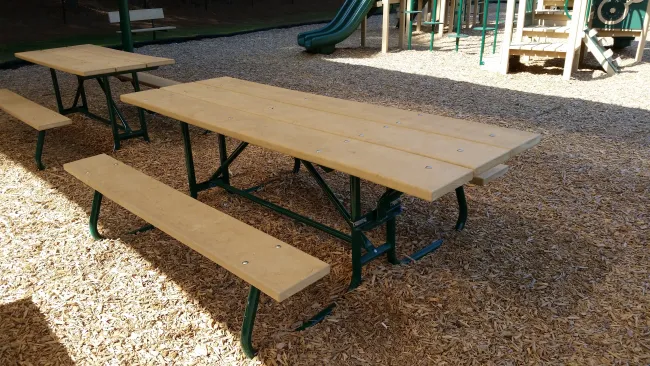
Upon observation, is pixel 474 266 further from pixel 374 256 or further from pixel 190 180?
pixel 190 180

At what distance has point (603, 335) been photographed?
2.46m

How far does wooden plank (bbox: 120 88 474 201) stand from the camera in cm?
207

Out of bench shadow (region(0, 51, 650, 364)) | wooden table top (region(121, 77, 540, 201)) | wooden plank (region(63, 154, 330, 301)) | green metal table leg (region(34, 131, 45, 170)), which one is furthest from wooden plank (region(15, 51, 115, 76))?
wooden plank (region(63, 154, 330, 301))

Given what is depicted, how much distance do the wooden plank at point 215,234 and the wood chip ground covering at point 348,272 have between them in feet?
1.46

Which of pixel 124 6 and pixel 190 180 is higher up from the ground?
pixel 124 6

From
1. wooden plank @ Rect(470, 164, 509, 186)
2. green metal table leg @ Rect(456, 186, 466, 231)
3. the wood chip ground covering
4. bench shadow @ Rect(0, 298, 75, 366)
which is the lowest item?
bench shadow @ Rect(0, 298, 75, 366)

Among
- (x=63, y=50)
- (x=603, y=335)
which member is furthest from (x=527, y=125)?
(x=63, y=50)

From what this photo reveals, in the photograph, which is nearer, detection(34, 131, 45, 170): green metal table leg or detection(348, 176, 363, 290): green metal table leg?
detection(348, 176, 363, 290): green metal table leg

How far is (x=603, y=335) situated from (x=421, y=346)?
2.80 feet

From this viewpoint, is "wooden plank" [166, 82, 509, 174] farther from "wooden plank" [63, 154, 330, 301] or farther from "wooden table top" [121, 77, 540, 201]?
"wooden plank" [63, 154, 330, 301]

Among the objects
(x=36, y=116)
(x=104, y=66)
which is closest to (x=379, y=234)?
(x=104, y=66)

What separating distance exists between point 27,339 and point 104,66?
297cm

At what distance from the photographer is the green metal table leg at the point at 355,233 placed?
2703mm

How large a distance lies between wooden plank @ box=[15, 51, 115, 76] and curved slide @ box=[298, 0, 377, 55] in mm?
5009
